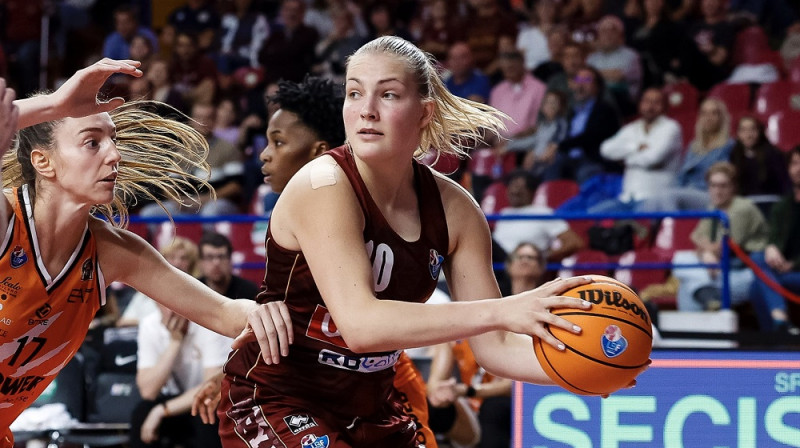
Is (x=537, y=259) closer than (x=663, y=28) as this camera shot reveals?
Yes

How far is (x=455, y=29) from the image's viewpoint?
11.1 m

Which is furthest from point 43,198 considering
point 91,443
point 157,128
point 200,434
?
point 91,443

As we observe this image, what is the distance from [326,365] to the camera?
3.07 metres

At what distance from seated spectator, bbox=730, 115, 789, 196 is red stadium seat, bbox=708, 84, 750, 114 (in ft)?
4.29

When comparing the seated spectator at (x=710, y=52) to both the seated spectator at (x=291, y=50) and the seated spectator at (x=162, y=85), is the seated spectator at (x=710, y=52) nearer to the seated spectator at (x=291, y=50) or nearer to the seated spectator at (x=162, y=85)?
the seated spectator at (x=291, y=50)

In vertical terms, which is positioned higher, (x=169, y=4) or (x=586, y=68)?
(x=169, y=4)

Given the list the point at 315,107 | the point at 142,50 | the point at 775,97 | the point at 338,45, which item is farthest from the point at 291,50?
the point at 315,107

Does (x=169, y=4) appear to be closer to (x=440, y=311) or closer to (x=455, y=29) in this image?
(x=455, y=29)

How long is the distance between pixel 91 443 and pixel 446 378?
2.15 m

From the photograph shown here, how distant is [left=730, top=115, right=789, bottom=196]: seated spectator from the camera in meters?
8.10

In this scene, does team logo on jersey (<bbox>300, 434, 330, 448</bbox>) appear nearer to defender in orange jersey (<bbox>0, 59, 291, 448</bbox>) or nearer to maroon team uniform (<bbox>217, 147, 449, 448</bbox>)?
maroon team uniform (<bbox>217, 147, 449, 448</bbox>)

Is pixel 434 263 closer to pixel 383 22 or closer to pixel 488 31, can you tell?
pixel 488 31

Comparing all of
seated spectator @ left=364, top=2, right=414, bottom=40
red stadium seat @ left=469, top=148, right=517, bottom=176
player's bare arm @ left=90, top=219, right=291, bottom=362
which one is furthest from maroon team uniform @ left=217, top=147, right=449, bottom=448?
seated spectator @ left=364, top=2, right=414, bottom=40

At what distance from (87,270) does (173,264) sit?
390 cm
